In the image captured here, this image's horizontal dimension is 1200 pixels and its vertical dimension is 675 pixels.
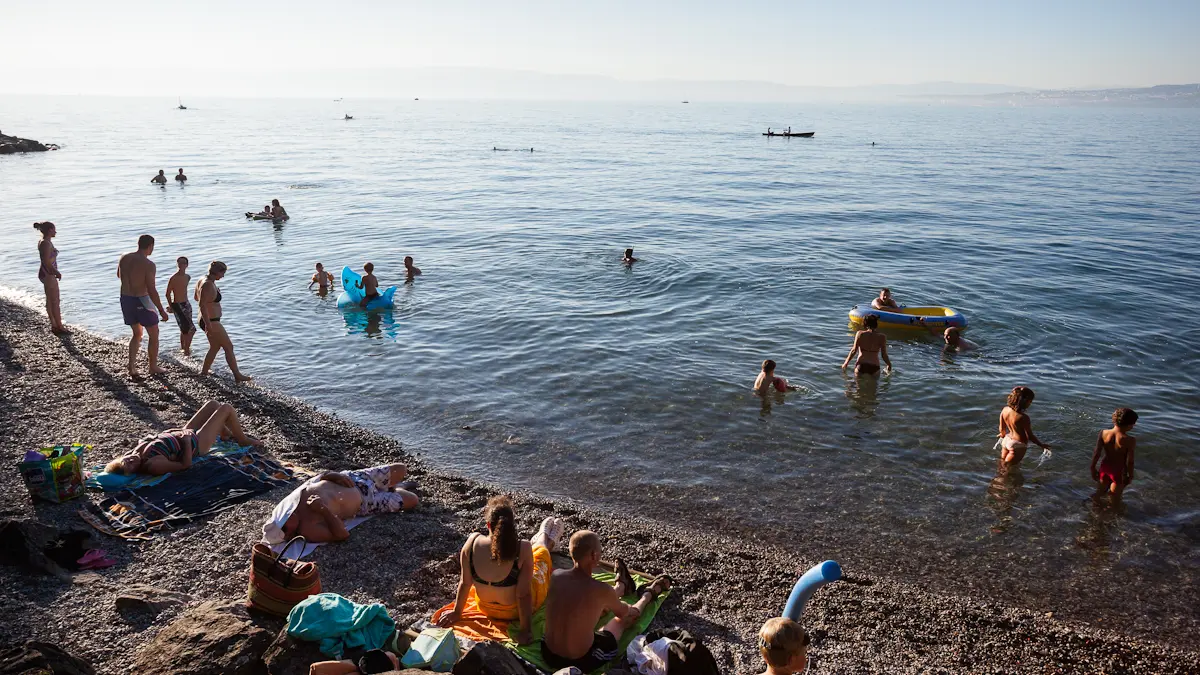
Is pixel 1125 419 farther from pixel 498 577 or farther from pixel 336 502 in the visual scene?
pixel 336 502

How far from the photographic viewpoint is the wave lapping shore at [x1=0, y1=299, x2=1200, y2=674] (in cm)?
635

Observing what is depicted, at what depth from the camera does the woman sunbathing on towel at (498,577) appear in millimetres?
6203

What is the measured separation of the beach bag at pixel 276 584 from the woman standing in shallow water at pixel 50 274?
10.4m

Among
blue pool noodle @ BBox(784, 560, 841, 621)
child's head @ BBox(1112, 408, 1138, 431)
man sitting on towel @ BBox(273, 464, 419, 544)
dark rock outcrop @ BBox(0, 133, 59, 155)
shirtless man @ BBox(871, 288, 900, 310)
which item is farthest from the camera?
dark rock outcrop @ BBox(0, 133, 59, 155)

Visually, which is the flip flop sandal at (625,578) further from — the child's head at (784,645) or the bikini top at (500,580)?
the child's head at (784,645)

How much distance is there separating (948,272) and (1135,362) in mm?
7839

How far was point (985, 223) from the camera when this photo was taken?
102 feet

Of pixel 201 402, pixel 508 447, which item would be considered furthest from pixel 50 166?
pixel 508 447

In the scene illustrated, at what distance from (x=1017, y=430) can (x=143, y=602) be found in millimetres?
10235

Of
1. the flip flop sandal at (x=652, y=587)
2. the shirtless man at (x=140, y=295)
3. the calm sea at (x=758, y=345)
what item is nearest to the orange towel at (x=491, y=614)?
the flip flop sandal at (x=652, y=587)

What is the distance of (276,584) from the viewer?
6.14 m

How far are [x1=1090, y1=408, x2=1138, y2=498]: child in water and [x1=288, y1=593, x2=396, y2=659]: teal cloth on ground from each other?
28.3ft

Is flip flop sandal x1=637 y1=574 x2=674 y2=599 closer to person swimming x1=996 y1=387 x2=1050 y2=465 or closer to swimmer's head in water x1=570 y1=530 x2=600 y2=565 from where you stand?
swimmer's head in water x1=570 y1=530 x2=600 y2=565

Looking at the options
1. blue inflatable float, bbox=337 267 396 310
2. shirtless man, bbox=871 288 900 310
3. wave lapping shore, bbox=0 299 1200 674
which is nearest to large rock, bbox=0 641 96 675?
wave lapping shore, bbox=0 299 1200 674
